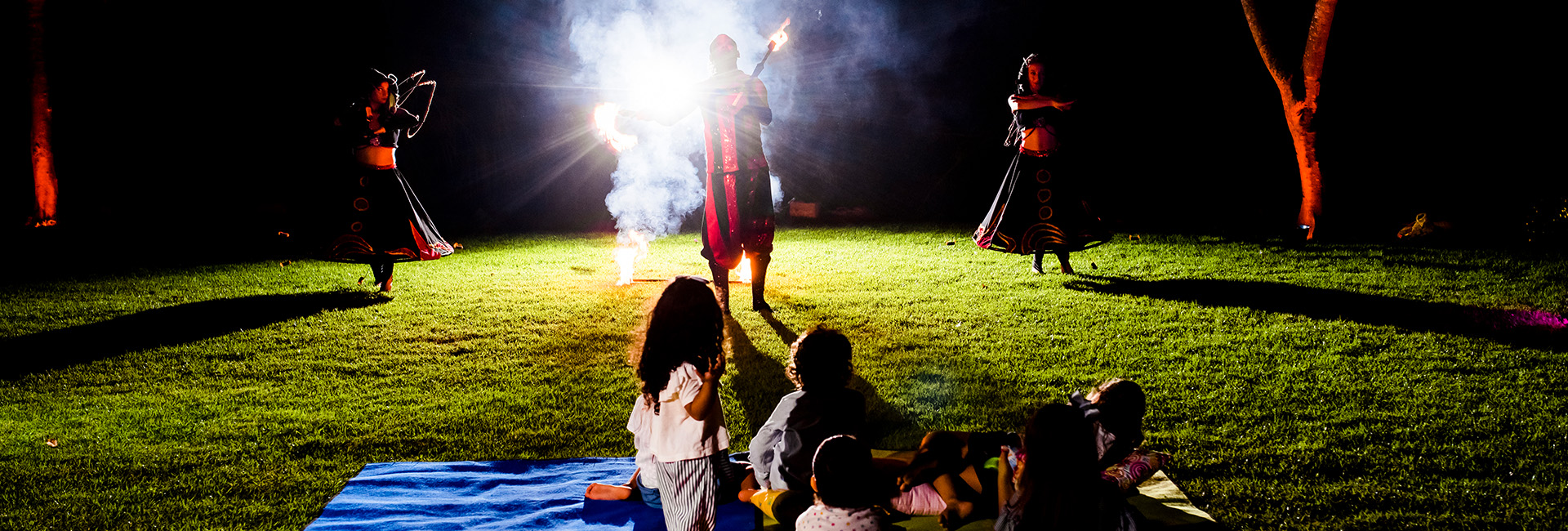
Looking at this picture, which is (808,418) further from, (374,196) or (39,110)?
(39,110)

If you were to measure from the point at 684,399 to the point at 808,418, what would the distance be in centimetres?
50

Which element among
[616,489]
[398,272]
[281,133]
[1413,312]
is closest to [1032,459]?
[616,489]

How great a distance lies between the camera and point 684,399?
11.6ft

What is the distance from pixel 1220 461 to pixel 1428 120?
14044 mm

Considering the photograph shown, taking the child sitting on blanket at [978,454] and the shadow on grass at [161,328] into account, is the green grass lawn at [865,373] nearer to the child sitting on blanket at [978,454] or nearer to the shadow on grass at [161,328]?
the shadow on grass at [161,328]

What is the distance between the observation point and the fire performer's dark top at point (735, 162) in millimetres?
7262

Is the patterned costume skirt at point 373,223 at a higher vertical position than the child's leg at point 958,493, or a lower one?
higher

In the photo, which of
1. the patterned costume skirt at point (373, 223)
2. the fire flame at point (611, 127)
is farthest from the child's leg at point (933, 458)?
the patterned costume skirt at point (373, 223)

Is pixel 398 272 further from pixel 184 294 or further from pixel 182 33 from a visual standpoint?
pixel 182 33

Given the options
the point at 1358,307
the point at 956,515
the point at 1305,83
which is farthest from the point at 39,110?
the point at 1305,83

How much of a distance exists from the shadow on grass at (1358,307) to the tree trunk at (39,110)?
48.8 ft

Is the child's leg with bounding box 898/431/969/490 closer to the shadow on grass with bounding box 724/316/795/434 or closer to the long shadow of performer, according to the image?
the long shadow of performer

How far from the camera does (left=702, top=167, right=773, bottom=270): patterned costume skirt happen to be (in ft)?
24.2

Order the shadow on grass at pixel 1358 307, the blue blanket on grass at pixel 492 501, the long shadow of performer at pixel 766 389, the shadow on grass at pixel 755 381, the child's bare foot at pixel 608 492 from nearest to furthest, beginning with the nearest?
the blue blanket on grass at pixel 492 501 → the child's bare foot at pixel 608 492 → the long shadow of performer at pixel 766 389 → the shadow on grass at pixel 755 381 → the shadow on grass at pixel 1358 307
